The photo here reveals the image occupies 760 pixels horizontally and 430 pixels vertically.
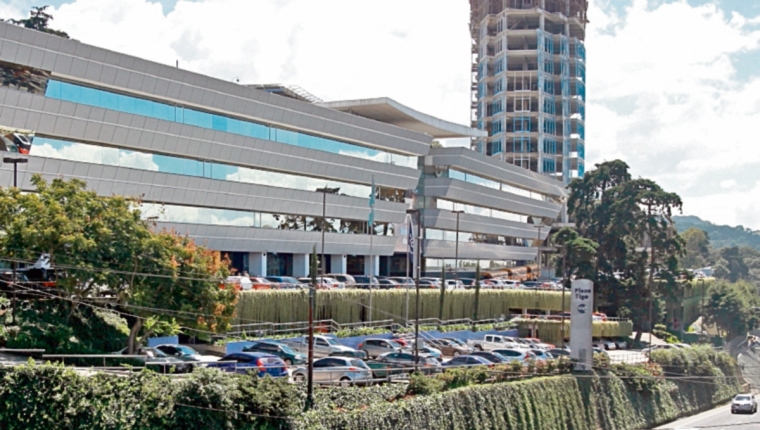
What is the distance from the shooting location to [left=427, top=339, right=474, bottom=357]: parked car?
2304 inches

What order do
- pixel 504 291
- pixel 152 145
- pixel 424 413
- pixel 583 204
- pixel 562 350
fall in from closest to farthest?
pixel 424 413
pixel 152 145
pixel 562 350
pixel 504 291
pixel 583 204

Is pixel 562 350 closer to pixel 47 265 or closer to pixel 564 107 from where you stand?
pixel 47 265

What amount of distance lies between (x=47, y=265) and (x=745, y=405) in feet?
171

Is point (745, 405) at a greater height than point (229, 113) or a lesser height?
lesser

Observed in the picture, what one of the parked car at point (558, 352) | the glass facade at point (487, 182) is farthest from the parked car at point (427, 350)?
the glass facade at point (487, 182)

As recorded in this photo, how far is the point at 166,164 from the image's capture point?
194 ft

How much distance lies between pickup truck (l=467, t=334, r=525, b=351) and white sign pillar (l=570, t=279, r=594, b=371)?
6.43 meters

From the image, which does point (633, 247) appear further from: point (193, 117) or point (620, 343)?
point (193, 117)

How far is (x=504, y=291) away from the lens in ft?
266

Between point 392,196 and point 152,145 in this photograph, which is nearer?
point 152,145

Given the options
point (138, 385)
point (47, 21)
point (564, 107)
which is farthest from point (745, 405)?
point (564, 107)

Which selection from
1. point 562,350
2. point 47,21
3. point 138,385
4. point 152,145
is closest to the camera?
point 138,385

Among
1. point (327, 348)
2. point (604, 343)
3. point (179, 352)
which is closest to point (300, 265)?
point (327, 348)

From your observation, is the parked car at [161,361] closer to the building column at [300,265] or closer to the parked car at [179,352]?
the parked car at [179,352]
